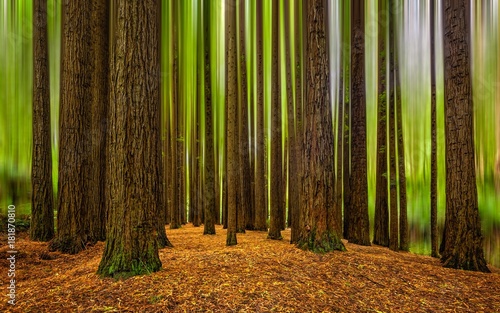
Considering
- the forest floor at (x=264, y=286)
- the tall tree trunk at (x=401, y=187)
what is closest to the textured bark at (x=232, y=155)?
the forest floor at (x=264, y=286)

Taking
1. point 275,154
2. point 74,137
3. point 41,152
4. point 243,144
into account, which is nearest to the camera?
point 74,137

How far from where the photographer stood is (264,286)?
3980 mm

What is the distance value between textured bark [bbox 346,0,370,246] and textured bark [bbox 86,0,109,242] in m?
6.28

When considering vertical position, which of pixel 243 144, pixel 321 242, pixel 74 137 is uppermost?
pixel 243 144

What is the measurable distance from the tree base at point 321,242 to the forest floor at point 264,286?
0.19 m

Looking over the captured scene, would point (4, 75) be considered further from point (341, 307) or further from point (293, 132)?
point (341, 307)

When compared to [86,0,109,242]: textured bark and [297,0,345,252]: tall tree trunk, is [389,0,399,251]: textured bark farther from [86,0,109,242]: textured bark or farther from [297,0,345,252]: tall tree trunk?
[86,0,109,242]: textured bark

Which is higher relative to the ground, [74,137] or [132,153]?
[74,137]

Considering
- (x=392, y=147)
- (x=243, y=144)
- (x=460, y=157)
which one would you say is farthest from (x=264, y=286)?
(x=243, y=144)

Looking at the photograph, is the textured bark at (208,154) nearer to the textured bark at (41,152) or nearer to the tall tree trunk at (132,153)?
the textured bark at (41,152)

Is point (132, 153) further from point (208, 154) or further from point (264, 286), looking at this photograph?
point (208, 154)

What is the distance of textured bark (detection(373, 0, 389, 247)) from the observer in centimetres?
874

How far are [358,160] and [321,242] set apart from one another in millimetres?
3466

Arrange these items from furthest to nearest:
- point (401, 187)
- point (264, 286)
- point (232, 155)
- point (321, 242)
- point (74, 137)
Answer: point (401, 187) < point (232, 155) < point (74, 137) < point (321, 242) < point (264, 286)
